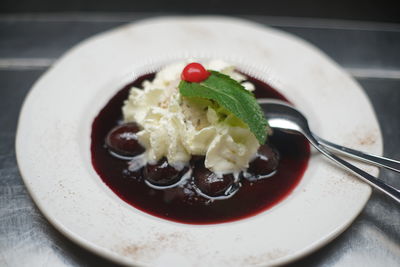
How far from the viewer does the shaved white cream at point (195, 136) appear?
188cm

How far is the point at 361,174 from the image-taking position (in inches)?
70.2

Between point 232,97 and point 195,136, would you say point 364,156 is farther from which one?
point 195,136

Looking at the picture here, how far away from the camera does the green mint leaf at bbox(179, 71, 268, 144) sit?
5.96 feet

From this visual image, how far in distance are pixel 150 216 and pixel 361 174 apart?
829mm

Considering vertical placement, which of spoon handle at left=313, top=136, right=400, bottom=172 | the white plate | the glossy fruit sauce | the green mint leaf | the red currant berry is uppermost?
the red currant berry

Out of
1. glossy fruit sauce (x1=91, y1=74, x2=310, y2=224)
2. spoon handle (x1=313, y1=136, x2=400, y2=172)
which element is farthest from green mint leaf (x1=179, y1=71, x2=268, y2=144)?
spoon handle (x1=313, y1=136, x2=400, y2=172)

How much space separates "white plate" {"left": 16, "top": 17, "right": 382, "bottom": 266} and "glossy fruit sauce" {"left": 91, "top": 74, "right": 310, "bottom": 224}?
4cm

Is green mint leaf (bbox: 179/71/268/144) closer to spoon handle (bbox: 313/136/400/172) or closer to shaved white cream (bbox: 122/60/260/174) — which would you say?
shaved white cream (bbox: 122/60/260/174)

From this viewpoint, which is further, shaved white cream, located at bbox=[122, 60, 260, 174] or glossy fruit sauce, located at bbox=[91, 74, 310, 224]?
shaved white cream, located at bbox=[122, 60, 260, 174]

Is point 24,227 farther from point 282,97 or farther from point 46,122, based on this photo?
point 282,97

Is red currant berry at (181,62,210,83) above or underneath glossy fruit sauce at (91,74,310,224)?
above

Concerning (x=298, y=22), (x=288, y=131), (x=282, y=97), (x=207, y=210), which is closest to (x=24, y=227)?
(x=207, y=210)

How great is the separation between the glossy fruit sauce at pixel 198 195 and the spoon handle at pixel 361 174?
0.07 metres

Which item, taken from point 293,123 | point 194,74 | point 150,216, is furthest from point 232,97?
point 150,216
